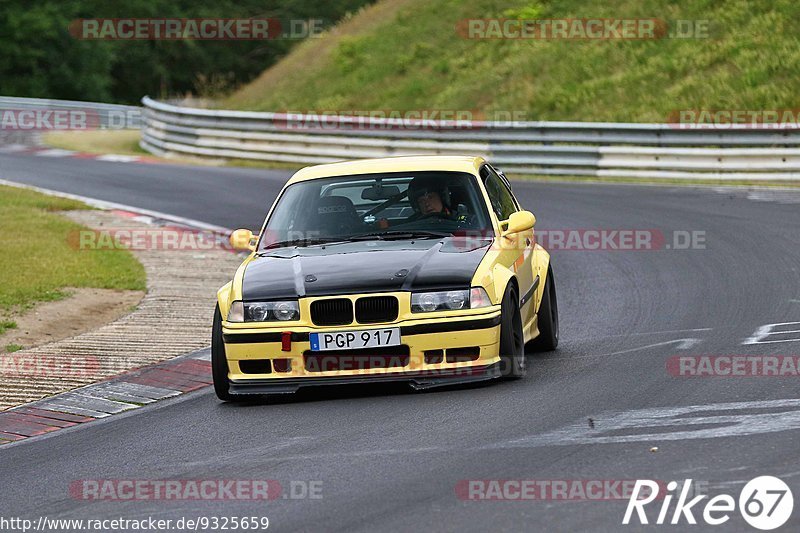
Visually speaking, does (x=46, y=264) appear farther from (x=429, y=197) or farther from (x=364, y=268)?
(x=364, y=268)

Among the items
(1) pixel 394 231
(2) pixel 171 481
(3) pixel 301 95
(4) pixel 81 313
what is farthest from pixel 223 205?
(3) pixel 301 95

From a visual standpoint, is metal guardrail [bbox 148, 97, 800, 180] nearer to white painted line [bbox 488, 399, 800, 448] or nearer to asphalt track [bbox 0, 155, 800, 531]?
asphalt track [bbox 0, 155, 800, 531]

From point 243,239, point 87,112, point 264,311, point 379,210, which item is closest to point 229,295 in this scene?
point 264,311

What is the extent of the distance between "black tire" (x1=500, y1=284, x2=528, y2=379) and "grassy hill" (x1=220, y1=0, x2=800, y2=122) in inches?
713

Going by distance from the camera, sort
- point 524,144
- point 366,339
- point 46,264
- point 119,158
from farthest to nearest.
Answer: point 119,158, point 524,144, point 46,264, point 366,339

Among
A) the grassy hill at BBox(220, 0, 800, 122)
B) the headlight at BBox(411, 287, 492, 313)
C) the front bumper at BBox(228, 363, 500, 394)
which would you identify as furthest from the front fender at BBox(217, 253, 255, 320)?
the grassy hill at BBox(220, 0, 800, 122)

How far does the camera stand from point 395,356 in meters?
8.16

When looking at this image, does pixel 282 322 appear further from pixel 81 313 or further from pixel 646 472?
pixel 81 313

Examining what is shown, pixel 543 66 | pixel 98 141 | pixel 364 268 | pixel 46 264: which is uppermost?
pixel 543 66

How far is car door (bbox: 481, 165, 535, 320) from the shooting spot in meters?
9.19

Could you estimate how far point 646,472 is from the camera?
6.10 metres

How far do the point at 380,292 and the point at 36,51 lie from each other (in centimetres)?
5275

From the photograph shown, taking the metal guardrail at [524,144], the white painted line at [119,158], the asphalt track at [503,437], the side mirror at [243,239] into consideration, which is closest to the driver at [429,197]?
the side mirror at [243,239]

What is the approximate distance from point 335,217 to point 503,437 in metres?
2.94
